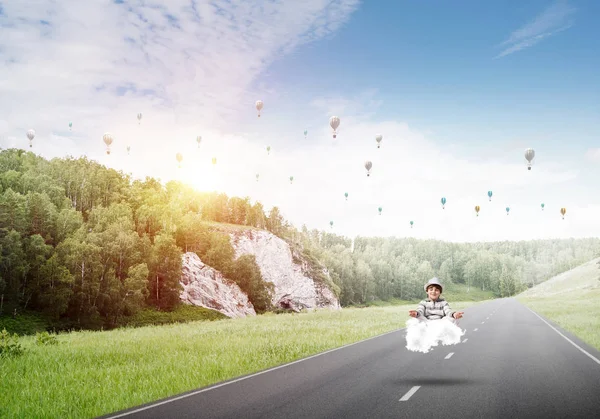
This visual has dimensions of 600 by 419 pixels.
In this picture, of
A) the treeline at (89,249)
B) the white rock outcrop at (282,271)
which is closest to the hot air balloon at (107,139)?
the treeline at (89,249)

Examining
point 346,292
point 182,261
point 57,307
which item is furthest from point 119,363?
point 346,292

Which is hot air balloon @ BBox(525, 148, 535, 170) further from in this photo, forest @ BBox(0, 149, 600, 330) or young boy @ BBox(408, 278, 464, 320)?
forest @ BBox(0, 149, 600, 330)

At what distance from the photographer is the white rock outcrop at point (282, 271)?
103 m

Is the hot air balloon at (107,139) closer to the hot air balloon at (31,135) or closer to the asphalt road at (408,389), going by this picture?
the hot air balloon at (31,135)

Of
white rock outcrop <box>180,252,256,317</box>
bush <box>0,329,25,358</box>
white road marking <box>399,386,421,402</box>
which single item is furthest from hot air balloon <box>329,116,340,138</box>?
white rock outcrop <box>180,252,256,317</box>

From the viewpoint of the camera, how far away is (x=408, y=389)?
1044 centimetres

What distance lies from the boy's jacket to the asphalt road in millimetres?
1307

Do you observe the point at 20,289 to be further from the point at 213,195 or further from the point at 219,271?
the point at 213,195

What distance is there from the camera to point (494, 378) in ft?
39.2

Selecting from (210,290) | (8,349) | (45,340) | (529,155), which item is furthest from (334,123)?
(210,290)

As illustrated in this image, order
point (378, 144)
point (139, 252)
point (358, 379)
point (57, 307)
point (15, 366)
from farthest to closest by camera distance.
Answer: point (139, 252) < point (57, 307) < point (378, 144) < point (15, 366) < point (358, 379)

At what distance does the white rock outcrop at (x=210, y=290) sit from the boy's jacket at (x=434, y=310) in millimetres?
60747

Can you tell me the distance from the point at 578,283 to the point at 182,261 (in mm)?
99379

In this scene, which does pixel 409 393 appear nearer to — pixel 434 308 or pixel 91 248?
pixel 434 308
